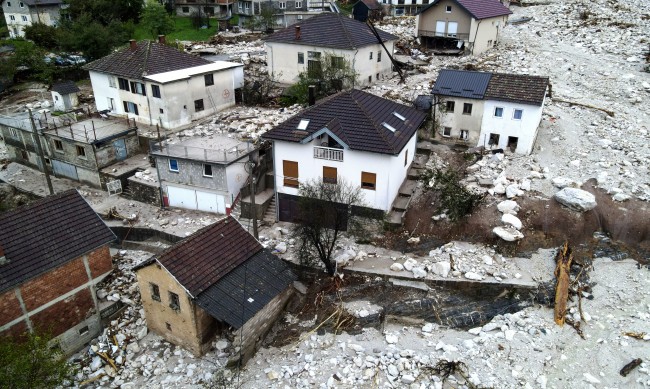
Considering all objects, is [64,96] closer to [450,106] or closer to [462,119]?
[450,106]

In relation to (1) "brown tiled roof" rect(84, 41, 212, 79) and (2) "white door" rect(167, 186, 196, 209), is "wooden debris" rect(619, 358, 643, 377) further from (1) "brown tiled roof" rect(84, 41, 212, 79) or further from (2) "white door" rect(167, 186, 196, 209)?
(1) "brown tiled roof" rect(84, 41, 212, 79)

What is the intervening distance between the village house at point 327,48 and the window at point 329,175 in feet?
56.7

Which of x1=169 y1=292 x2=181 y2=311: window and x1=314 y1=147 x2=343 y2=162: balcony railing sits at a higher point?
x1=314 y1=147 x2=343 y2=162: balcony railing

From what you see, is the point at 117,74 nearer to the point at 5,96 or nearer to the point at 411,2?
the point at 5,96

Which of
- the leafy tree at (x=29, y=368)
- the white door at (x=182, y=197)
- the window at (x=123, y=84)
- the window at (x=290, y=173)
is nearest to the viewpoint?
the leafy tree at (x=29, y=368)

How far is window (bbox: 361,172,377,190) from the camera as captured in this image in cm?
2725

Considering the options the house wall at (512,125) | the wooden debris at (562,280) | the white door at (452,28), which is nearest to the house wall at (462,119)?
the house wall at (512,125)

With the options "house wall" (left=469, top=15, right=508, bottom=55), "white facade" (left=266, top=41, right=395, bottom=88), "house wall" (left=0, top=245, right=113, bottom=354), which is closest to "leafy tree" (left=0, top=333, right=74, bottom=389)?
"house wall" (left=0, top=245, right=113, bottom=354)

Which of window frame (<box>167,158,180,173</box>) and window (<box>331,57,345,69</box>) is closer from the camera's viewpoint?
window frame (<box>167,158,180,173</box>)

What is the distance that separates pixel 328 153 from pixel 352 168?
155 cm

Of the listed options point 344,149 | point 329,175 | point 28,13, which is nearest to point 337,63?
point 329,175

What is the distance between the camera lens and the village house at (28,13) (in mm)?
75312

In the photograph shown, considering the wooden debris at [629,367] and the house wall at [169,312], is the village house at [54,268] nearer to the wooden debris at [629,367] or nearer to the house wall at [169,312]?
the house wall at [169,312]

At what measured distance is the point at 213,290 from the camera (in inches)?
844
